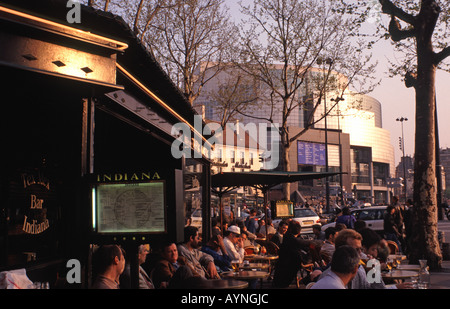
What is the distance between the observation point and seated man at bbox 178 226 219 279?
8211 mm

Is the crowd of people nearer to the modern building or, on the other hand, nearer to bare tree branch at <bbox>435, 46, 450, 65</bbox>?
bare tree branch at <bbox>435, 46, 450, 65</bbox>

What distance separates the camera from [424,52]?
1331 centimetres

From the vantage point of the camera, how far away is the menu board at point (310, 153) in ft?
308

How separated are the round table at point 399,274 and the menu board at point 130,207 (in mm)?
4522

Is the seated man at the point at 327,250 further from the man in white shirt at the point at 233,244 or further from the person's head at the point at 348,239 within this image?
the person's head at the point at 348,239

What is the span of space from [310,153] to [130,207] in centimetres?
9333

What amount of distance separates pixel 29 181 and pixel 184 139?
A: 3.52 m

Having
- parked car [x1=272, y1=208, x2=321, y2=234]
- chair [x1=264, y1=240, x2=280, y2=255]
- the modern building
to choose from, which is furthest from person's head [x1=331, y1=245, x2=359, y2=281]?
the modern building

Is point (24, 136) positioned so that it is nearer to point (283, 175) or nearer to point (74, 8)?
point (74, 8)

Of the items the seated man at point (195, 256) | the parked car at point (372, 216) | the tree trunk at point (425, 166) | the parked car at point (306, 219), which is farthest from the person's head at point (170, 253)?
the parked car at point (306, 219)

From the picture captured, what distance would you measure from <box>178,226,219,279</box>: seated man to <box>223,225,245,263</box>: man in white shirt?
1351 millimetres

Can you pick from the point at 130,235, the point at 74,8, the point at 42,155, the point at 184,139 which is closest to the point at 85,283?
the point at 130,235

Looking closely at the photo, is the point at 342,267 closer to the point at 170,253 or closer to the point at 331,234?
the point at 170,253

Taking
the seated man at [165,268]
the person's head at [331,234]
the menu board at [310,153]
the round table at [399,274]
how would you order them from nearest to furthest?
the seated man at [165,268] < the round table at [399,274] < the person's head at [331,234] < the menu board at [310,153]
